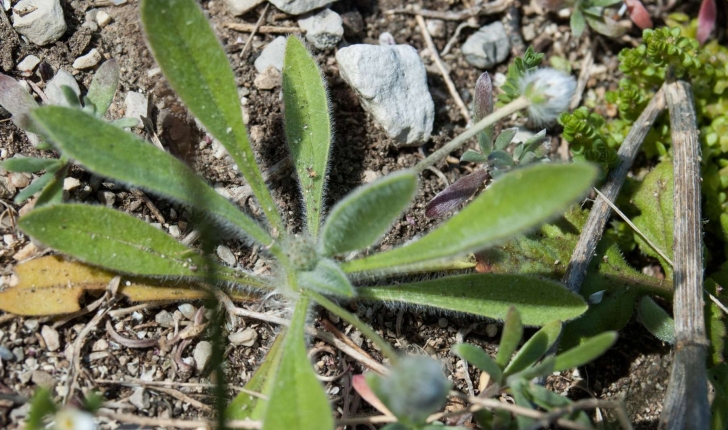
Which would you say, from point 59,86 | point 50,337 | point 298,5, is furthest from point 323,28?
point 50,337

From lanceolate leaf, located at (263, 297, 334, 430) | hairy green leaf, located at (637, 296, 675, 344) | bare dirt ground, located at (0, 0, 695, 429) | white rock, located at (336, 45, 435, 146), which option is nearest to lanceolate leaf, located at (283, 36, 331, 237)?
bare dirt ground, located at (0, 0, 695, 429)

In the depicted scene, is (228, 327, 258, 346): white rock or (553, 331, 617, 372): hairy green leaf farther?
(228, 327, 258, 346): white rock

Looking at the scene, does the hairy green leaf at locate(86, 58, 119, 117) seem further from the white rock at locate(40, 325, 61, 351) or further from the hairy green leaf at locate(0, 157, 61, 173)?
the white rock at locate(40, 325, 61, 351)

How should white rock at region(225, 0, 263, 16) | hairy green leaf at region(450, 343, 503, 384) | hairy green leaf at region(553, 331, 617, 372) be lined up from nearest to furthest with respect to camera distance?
1. hairy green leaf at region(553, 331, 617, 372)
2. hairy green leaf at region(450, 343, 503, 384)
3. white rock at region(225, 0, 263, 16)

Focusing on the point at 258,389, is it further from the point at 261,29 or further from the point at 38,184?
the point at 261,29

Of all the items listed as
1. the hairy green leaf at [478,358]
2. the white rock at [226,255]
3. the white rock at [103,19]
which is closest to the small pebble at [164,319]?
the white rock at [226,255]
